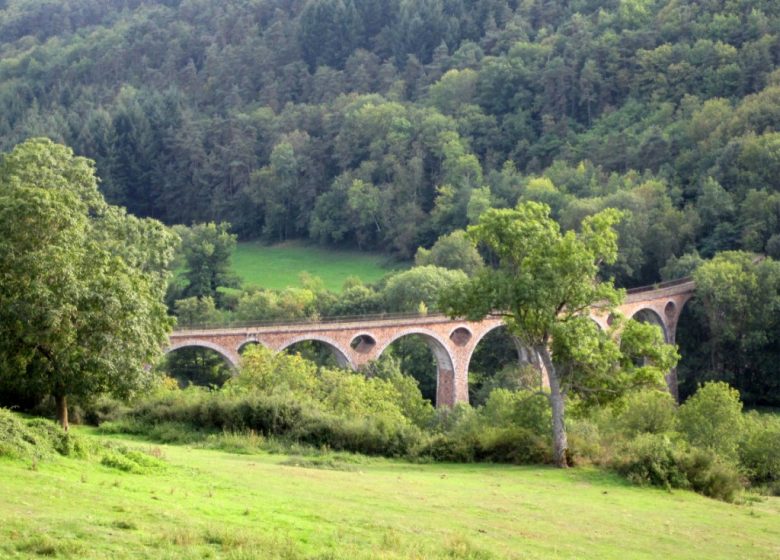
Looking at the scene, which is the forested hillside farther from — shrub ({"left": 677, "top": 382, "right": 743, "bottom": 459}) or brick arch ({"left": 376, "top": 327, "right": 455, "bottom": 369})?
shrub ({"left": 677, "top": 382, "right": 743, "bottom": 459})

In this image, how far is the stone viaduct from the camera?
1945 inches

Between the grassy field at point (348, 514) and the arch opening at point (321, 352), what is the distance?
25663 millimetres

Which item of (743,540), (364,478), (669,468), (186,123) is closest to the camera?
(743,540)

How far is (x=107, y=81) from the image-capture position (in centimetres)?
13750

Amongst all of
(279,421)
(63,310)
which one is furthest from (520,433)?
(63,310)

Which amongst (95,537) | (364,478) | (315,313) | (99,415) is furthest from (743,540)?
(315,313)

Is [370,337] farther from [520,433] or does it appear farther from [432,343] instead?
[520,433]

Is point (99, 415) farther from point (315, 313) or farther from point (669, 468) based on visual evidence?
point (315, 313)

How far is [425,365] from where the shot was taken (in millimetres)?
61156

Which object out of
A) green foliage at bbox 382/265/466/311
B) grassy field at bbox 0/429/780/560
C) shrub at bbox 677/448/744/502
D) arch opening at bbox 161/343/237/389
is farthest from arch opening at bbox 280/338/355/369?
shrub at bbox 677/448/744/502

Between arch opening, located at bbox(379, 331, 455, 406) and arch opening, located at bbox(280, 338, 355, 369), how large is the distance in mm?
3521

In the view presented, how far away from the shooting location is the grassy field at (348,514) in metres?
13.8

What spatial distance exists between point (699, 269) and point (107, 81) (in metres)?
93.5

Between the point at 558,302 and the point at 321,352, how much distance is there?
2961 centimetres
